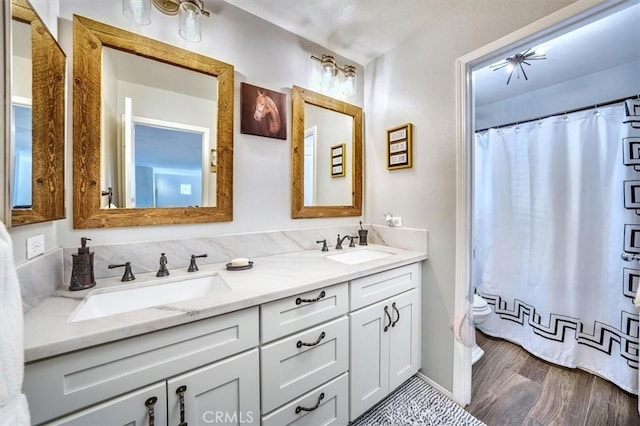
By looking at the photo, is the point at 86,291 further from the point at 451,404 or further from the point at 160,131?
the point at 451,404

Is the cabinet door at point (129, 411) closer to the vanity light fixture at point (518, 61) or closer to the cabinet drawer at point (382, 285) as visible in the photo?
the cabinet drawer at point (382, 285)

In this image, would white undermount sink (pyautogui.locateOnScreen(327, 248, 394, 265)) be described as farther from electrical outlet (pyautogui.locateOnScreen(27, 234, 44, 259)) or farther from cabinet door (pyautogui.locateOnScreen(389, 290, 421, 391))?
electrical outlet (pyautogui.locateOnScreen(27, 234, 44, 259))

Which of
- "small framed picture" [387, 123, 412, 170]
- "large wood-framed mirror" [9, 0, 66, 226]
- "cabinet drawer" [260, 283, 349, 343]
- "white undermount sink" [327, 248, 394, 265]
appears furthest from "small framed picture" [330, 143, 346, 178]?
"large wood-framed mirror" [9, 0, 66, 226]

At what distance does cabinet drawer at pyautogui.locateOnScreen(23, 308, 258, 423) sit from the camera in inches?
25.0

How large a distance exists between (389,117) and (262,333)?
171cm

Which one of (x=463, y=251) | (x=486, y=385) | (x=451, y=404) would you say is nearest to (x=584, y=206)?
(x=463, y=251)

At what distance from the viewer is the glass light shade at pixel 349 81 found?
1.84 metres

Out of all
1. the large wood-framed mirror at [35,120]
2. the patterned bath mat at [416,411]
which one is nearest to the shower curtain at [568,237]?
the patterned bath mat at [416,411]

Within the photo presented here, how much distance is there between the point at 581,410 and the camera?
4.76 ft

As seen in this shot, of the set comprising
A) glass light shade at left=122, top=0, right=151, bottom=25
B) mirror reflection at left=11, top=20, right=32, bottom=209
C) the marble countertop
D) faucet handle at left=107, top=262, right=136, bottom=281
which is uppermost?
glass light shade at left=122, top=0, right=151, bottom=25

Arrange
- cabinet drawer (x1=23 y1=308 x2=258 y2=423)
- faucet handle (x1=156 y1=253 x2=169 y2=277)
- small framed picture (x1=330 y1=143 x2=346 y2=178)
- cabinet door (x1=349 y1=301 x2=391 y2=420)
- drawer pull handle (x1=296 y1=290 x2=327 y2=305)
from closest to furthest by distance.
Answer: cabinet drawer (x1=23 y1=308 x2=258 y2=423)
drawer pull handle (x1=296 y1=290 x2=327 y2=305)
faucet handle (x1=156 y1=253 x2=169 y2=277)
cabinet door (x1=349 y1=301 x2=391 y2=420)
small framed picture (x1=330 y1=143 x2=346 y2=178)

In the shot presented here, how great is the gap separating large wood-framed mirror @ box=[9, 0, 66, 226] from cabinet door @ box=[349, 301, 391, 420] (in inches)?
52.4

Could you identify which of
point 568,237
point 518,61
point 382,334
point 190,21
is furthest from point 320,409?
point 518,61

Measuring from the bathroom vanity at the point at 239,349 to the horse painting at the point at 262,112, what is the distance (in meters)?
0.81
